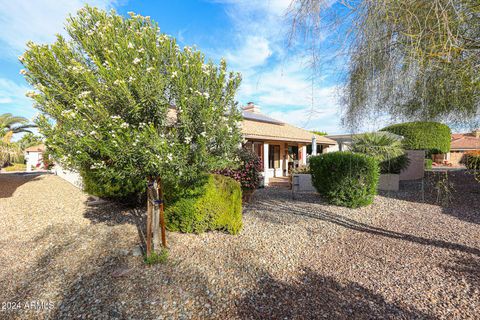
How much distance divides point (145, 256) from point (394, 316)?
3.86 meters

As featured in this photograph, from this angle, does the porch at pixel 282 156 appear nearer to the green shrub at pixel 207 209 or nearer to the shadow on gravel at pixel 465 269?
the green shrub at pixel 207 209

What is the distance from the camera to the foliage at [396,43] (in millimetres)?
2076

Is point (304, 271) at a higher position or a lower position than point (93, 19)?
lower

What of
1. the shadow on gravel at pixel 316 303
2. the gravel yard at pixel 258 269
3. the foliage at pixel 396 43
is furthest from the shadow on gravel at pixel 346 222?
the foliage at pixel 396 43

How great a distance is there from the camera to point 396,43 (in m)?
2.23

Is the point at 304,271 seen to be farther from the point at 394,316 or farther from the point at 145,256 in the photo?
the point at 145,256

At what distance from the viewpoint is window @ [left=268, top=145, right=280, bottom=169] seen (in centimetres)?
1470

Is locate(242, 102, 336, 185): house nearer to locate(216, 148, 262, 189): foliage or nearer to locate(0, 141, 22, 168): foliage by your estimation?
locate(216, 148, 262, 189): foliage

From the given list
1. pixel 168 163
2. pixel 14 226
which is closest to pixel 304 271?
pixel 168 163

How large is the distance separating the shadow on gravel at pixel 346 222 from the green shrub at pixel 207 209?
161cm

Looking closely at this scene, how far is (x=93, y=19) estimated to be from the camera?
3457mm

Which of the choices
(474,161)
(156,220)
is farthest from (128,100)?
(474,161)

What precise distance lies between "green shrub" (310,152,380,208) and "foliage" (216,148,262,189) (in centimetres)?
249

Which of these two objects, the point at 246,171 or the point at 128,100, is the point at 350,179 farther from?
the point at 128,100
